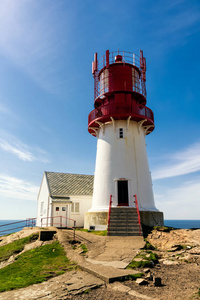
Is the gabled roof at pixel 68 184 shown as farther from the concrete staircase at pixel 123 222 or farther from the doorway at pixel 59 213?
the concrete staircase at pixel 123 222

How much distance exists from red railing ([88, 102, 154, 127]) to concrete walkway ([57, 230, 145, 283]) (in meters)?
9.00

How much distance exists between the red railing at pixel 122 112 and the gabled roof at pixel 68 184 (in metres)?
8.55

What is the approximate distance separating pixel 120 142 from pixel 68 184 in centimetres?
949

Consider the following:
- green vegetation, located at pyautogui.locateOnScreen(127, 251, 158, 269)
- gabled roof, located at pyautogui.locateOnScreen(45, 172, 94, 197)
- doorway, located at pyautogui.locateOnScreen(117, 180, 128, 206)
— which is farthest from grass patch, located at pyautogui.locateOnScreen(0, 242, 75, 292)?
gabled roof, located at pyautogui.locateOnScreen(45, 172, 94, 197)

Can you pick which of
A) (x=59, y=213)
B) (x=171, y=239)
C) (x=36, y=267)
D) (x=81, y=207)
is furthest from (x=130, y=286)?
(x=81, y=207)

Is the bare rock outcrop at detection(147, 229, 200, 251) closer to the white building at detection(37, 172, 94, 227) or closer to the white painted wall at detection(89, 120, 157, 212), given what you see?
the white painted wall at detection(89, 120, 157, 212)

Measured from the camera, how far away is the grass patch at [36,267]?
7.30 m

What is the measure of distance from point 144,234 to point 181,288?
6.93 m

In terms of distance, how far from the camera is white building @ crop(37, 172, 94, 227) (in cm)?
2097

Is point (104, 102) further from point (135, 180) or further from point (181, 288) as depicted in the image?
point (181, 288)

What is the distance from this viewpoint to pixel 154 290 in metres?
6.13

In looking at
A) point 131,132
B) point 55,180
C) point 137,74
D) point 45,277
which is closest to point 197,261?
point 45,277

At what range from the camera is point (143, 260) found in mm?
8664

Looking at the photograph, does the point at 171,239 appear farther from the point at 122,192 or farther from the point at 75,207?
the point at 75,207
